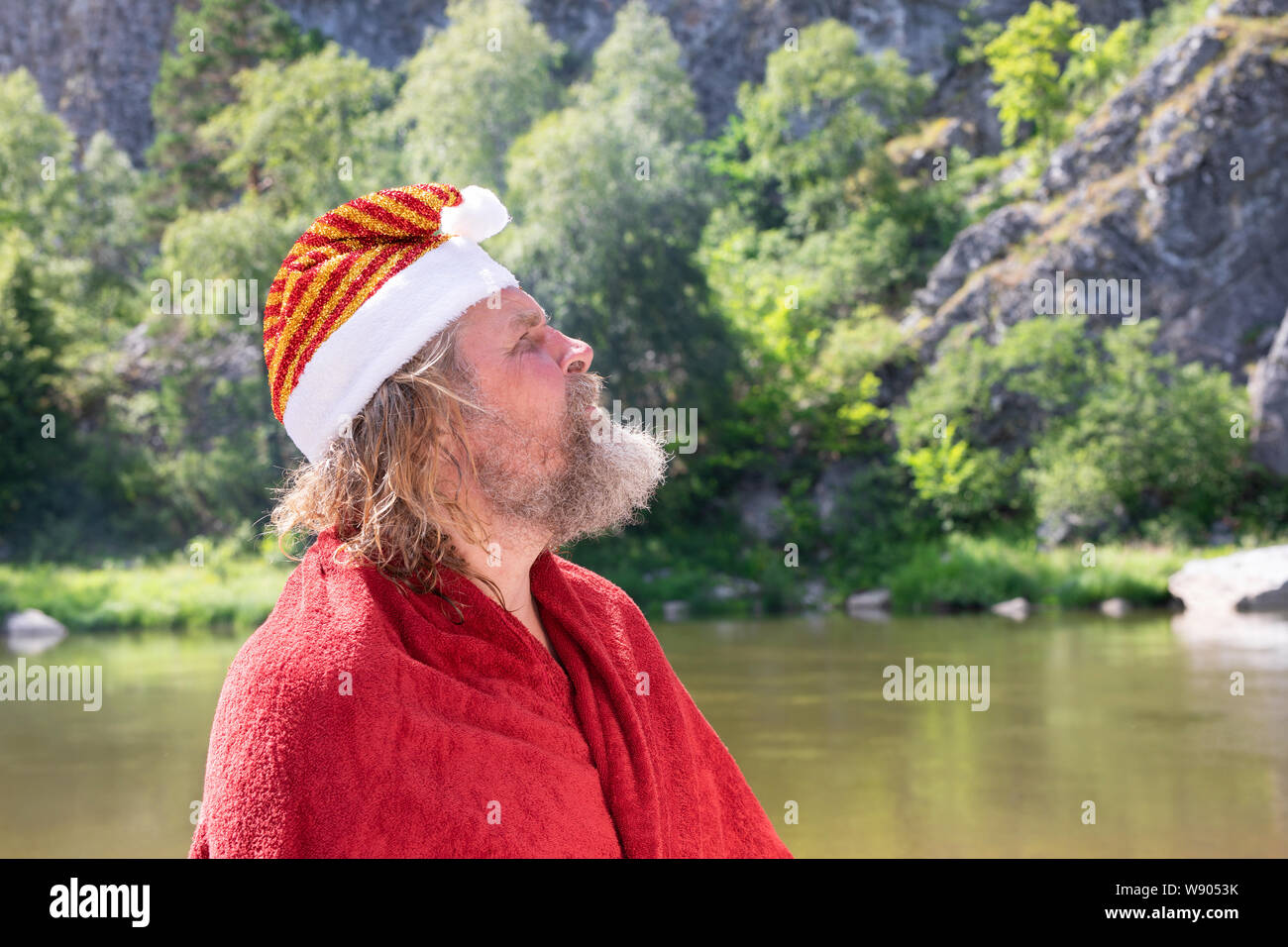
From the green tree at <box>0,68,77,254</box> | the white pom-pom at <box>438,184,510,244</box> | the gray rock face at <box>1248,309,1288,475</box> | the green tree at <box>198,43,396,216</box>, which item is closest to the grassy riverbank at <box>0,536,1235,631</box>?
the gray rock face at <box>1248,309,1288,475</box>

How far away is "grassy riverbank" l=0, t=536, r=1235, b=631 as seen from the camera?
61.5 ft

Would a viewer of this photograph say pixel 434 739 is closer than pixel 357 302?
Yes

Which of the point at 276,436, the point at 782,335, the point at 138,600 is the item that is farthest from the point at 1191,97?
the point at 138,600

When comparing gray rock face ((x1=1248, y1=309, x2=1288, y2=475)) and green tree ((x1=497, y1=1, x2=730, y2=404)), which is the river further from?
green tree ((x1=497, y1=1, x2=730, y2=404))

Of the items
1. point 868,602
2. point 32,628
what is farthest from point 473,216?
point 868,602

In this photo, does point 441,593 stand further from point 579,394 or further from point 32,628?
point 32,628

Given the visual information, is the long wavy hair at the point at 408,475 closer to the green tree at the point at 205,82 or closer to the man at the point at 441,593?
the man at the point at 441,593

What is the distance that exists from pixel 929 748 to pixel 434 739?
792 centimetres

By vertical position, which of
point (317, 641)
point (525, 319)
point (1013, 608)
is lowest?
point (1013, 608)

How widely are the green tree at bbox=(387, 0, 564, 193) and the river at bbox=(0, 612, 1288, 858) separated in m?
13.2

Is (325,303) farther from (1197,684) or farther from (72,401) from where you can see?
(72,401)

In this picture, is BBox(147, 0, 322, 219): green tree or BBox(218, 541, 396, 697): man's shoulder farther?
BBox(147, 0, 322, 219): green tree

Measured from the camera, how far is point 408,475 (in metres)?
1.66
